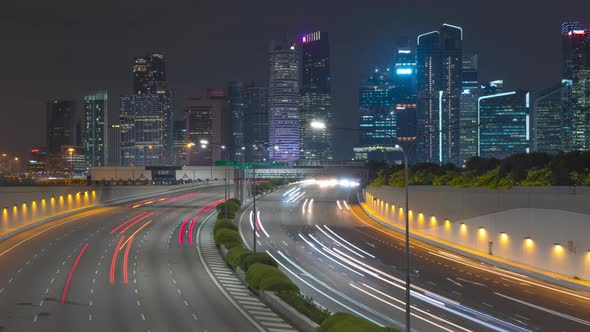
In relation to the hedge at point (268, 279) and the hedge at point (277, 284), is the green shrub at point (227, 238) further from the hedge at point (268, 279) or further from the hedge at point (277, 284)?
the hedge at point (277, 284)

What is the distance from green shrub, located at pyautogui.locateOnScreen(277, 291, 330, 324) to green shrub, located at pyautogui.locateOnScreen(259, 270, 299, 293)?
40 cm

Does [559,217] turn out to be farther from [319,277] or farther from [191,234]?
[191,234]

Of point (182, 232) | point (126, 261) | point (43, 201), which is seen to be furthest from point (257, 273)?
point (43, 201)

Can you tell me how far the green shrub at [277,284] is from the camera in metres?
35.1

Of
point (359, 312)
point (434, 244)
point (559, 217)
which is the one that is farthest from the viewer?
point (434, 244)

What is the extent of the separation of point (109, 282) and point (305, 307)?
17.1 m

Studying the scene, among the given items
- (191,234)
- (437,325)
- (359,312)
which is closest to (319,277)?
(359,312)

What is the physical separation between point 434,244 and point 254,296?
99.5 feet

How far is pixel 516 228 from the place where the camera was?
49594mm

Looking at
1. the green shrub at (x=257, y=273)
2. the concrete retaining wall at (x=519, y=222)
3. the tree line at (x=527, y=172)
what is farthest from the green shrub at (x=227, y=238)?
the tree line at (x=527, y=172)

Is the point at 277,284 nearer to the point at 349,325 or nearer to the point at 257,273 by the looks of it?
the point at 257,273

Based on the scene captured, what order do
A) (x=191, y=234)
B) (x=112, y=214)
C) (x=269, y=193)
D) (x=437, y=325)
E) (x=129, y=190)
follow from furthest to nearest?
(x=269, y=193) < (x=129, y=190) < (x=112, y=214) < (x=191, y=234) < (x=437, y=325)

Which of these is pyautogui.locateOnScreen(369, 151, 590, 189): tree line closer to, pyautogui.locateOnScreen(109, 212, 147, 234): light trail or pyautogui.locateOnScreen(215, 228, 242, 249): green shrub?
pyautogui.locateOnScreen(215, 228, 242, 249): green shrub

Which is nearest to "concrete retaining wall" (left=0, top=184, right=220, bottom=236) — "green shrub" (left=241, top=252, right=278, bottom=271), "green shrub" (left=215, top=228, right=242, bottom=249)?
"green shrub" (left=215, top=228, right=242, bottom=249)
